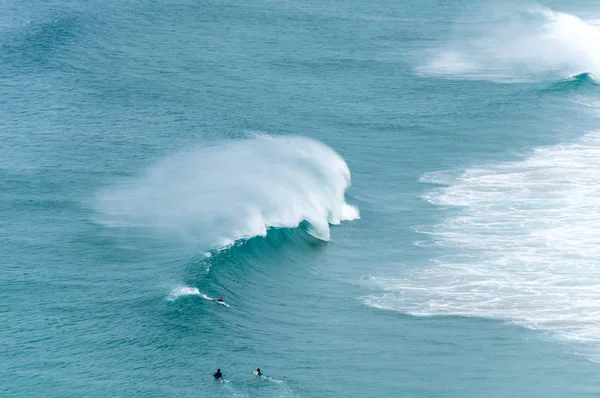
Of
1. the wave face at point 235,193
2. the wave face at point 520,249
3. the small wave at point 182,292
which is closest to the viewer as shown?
the small wave at point 182,292

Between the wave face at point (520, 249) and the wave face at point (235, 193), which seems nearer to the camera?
the wave face at point (520, 249)

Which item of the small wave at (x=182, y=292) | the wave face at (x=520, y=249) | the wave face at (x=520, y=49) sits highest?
the wave face at (x=520, y=49)

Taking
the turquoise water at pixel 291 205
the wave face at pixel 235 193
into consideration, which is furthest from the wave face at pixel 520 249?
the wave face at pixel 235 193

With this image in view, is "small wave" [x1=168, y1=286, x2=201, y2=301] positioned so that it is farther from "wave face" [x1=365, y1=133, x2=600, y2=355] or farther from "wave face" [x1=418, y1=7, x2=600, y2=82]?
"wave face" [x1=418, y1=7, x2=600, y2=82]

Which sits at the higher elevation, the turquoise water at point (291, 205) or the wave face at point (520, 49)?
the wave face at point (520, 49)

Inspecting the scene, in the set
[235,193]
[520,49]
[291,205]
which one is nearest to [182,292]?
[235,193]

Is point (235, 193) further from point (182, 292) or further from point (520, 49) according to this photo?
point (520, 49)

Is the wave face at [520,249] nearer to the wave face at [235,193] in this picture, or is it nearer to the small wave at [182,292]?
the wave face at [235,193]
